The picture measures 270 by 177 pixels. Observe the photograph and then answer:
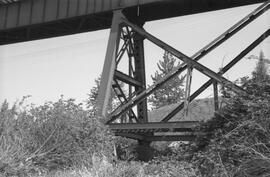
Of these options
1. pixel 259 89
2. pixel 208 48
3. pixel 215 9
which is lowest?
pixel 259 89

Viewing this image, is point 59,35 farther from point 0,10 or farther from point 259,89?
point 259,89

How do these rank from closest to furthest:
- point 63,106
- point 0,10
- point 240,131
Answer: point 240,131 → point 63,106 → point 0,10

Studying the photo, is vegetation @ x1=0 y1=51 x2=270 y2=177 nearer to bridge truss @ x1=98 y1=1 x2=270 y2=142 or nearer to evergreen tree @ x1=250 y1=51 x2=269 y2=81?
evergreen tree @ x1=250 y1=51 x2=269 y2=81

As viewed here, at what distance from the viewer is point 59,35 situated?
18.4m

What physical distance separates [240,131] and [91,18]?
37.1 ft

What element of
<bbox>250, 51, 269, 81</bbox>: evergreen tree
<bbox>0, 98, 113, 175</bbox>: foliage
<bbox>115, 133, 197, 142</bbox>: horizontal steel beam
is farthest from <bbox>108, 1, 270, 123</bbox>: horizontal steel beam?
<bbox>250, 51, 269, 81</bbox>: evergreen tree

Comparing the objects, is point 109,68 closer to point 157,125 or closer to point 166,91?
point 157,125

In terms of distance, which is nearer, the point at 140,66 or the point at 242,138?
the point at 242,138

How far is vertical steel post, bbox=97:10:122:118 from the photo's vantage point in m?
13.3

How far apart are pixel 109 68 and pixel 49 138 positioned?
513 centimetres

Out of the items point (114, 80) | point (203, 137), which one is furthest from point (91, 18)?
point (203, 137)

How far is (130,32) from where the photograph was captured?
1534 centimetres

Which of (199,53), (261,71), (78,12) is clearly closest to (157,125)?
(199,53)

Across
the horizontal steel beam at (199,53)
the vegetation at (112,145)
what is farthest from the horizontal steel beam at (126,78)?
the vegetation at (112,145)
